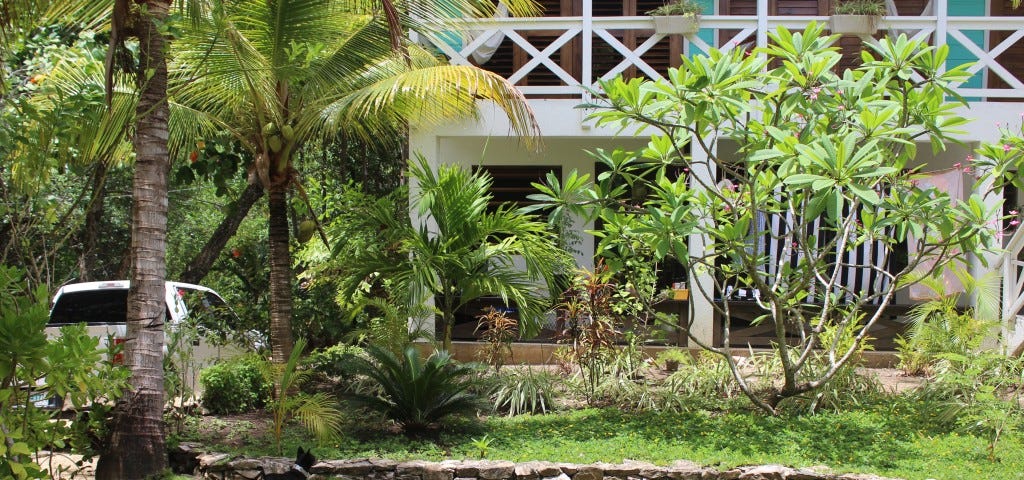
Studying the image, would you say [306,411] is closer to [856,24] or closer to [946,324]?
[946,324]

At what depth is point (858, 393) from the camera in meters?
8.38

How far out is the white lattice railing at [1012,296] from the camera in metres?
9.30

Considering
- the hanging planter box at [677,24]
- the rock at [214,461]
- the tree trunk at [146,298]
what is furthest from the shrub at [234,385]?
the hanging planter box at [677,24]

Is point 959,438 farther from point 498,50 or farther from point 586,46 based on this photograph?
point 498,50

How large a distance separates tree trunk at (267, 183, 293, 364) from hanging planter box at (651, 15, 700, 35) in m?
4.87

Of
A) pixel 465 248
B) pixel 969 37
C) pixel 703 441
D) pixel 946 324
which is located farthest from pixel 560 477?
pixel 969 37

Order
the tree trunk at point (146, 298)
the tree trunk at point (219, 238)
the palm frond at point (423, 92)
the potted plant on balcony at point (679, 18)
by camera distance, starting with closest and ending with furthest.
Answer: the tree trunk at point (146, 298)
the palm frond at point (423, 92)
the potted plant on balcony at point (679, 18)
the tree trunk at point (219, 238)

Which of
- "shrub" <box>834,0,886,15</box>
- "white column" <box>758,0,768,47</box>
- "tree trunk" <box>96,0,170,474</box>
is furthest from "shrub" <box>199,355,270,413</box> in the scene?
"shrub" <box>834,0,886,15</box>

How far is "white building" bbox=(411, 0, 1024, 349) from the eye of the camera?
1038cm

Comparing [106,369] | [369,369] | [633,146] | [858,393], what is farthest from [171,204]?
[858,393]

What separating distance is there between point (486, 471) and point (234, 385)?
124 inches

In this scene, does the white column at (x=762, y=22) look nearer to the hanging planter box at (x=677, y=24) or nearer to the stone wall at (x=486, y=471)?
the hanging planter box at (x=677, y=24)

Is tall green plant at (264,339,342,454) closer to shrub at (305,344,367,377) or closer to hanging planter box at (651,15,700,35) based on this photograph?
shrub at (305,344,367,377)

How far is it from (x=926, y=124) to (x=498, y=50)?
6620mm
